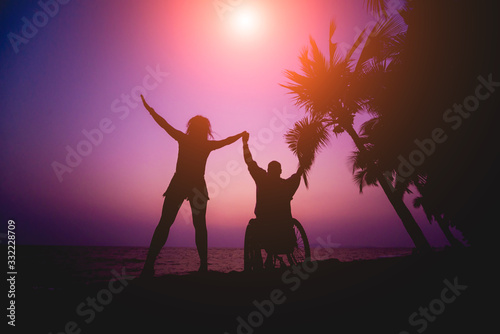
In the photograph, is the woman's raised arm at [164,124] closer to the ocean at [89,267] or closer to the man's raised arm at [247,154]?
the man's raised arm at [247,154]

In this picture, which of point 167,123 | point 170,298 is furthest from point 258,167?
point 170,298

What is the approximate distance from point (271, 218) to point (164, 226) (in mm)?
1591

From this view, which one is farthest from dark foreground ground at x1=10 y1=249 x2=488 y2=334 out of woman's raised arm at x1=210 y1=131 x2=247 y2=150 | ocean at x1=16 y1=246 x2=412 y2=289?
woman's raised arm at x1=210 y1=131 x2=247 y2=150

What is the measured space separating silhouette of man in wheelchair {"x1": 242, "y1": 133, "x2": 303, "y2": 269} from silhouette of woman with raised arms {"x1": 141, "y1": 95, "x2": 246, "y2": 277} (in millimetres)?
764

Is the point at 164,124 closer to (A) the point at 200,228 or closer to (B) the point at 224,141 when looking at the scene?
(B) the point at 224,141

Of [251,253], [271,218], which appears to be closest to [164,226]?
[251,253]

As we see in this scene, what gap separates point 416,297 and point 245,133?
3.19m

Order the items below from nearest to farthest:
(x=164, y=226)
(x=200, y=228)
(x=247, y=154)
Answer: (x=164, y=226) → (x=200, y=228) → (x=247, y=154)

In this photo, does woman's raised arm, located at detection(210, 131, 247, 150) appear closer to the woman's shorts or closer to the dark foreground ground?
the woman's shorts

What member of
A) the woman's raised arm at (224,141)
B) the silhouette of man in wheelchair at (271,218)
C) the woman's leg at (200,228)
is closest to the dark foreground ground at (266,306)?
the woman's leg at (200,228)

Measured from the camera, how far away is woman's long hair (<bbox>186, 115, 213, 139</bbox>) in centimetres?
377

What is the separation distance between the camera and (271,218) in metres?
3.53

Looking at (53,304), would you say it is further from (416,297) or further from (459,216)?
(459,216)

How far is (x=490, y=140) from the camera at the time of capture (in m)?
3.46
